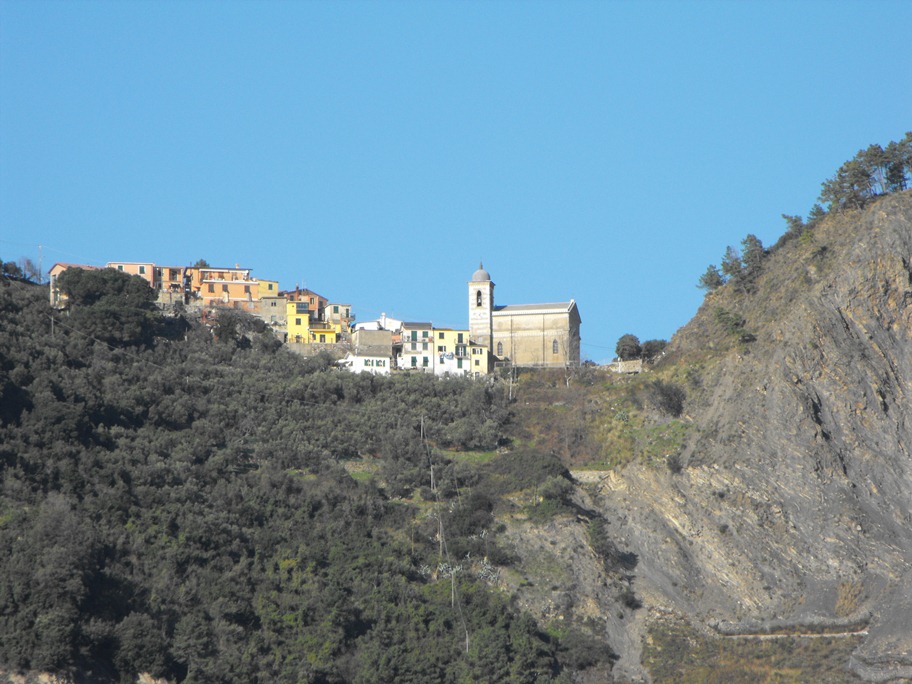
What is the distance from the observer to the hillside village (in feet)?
289

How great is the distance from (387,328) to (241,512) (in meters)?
29.7

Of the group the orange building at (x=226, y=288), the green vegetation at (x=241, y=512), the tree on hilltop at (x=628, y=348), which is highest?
the orange building at (x=226, y=288)

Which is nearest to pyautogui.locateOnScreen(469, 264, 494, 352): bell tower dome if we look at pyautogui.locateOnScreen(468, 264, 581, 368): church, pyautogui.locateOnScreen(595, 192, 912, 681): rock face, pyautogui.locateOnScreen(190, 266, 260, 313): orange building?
pyautogui.locateOnScreen(468, 264, 581, 368): church

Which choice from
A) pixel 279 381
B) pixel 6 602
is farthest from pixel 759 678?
pixel 279 381

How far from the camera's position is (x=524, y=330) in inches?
3568

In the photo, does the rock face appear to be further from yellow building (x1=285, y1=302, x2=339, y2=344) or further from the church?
yellow building (x1=285, y1=302, x2=339, y2=344)

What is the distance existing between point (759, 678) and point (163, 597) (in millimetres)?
21411

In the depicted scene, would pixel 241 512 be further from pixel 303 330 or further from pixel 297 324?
pixel 297 324

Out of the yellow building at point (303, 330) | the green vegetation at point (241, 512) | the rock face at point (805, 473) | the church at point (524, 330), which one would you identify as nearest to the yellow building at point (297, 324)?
the yellow building at point (303, 330)

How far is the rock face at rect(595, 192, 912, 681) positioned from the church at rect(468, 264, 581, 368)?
13715 millimetres

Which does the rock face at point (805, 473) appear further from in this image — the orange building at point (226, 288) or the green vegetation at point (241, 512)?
the orange building at point (226, 288)

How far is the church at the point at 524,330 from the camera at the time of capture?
89625 millimetres

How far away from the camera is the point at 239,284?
94812mm

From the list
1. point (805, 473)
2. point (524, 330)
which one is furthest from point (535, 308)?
point (805, 473)
